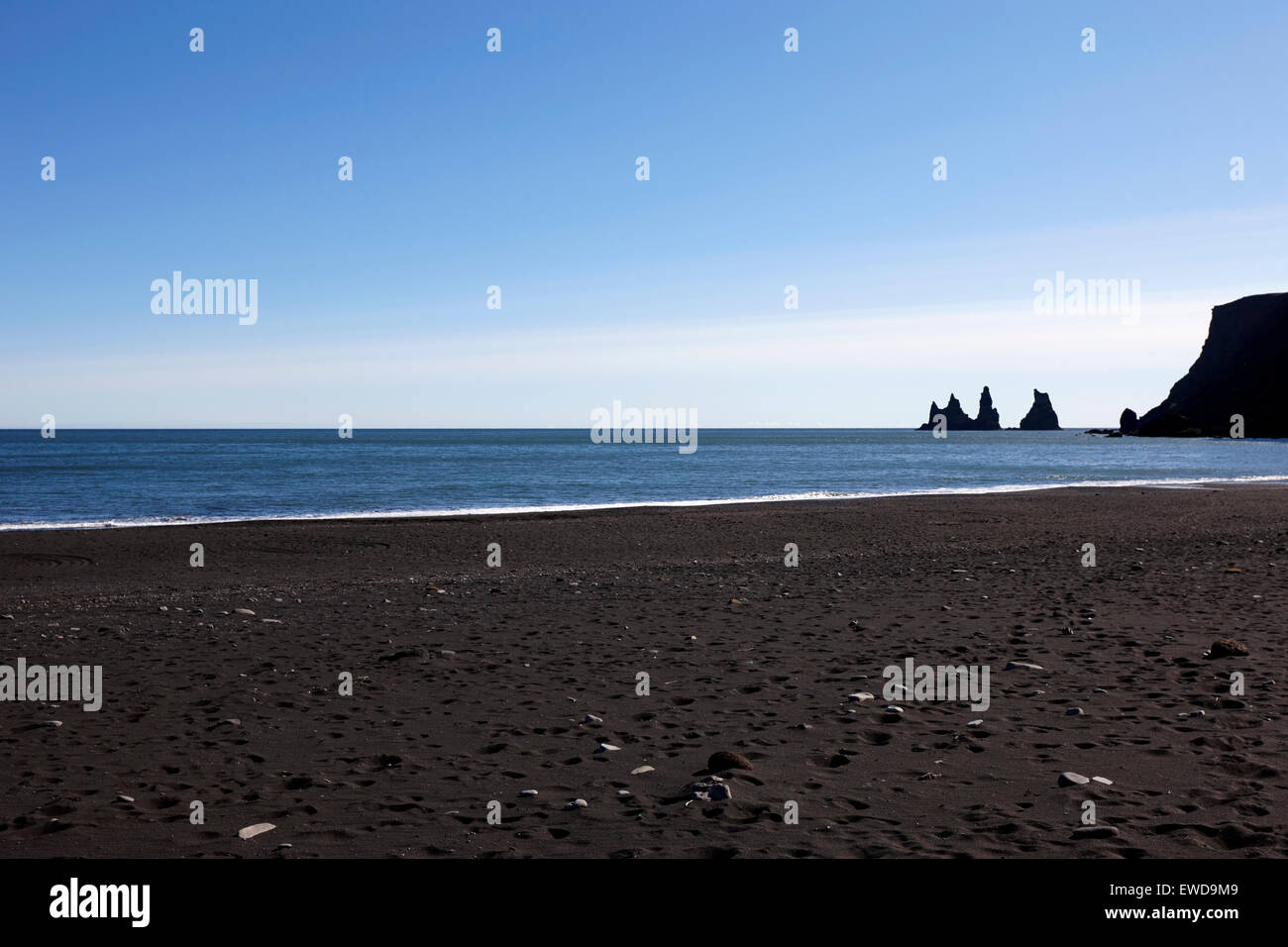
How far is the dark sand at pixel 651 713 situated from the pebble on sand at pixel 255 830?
103 mm

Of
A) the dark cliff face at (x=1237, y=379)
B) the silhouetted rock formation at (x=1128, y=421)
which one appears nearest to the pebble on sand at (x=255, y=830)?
the dark cliff face at (x=1237, y=379)

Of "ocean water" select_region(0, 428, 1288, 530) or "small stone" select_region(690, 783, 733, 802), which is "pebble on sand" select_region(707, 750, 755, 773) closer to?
"small stone" select_region(690, 783, 733, 802)

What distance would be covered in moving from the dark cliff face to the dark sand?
15671 cm

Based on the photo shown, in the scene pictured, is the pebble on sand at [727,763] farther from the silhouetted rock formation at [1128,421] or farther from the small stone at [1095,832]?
the silhouetted rock formation at [1128,421]

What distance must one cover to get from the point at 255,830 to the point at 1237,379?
185m

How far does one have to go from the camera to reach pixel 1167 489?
1665 inches

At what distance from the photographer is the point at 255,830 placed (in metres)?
5.39

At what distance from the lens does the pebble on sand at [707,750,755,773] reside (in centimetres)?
642

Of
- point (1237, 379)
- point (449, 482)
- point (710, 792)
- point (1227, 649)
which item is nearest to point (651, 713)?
point (710, 792)

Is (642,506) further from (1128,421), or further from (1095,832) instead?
(1128,421)

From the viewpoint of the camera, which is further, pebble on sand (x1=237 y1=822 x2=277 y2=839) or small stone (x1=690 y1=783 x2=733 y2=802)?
small stone (x1=690 y1=783 x2=733 y2=802)

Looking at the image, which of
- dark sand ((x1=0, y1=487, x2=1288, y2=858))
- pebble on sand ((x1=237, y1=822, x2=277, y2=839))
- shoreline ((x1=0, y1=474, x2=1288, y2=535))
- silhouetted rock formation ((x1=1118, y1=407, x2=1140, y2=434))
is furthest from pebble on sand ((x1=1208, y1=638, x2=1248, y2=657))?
silhouetted rock formation ((x1=1118, y1=407, x2=1140, y2=434))
